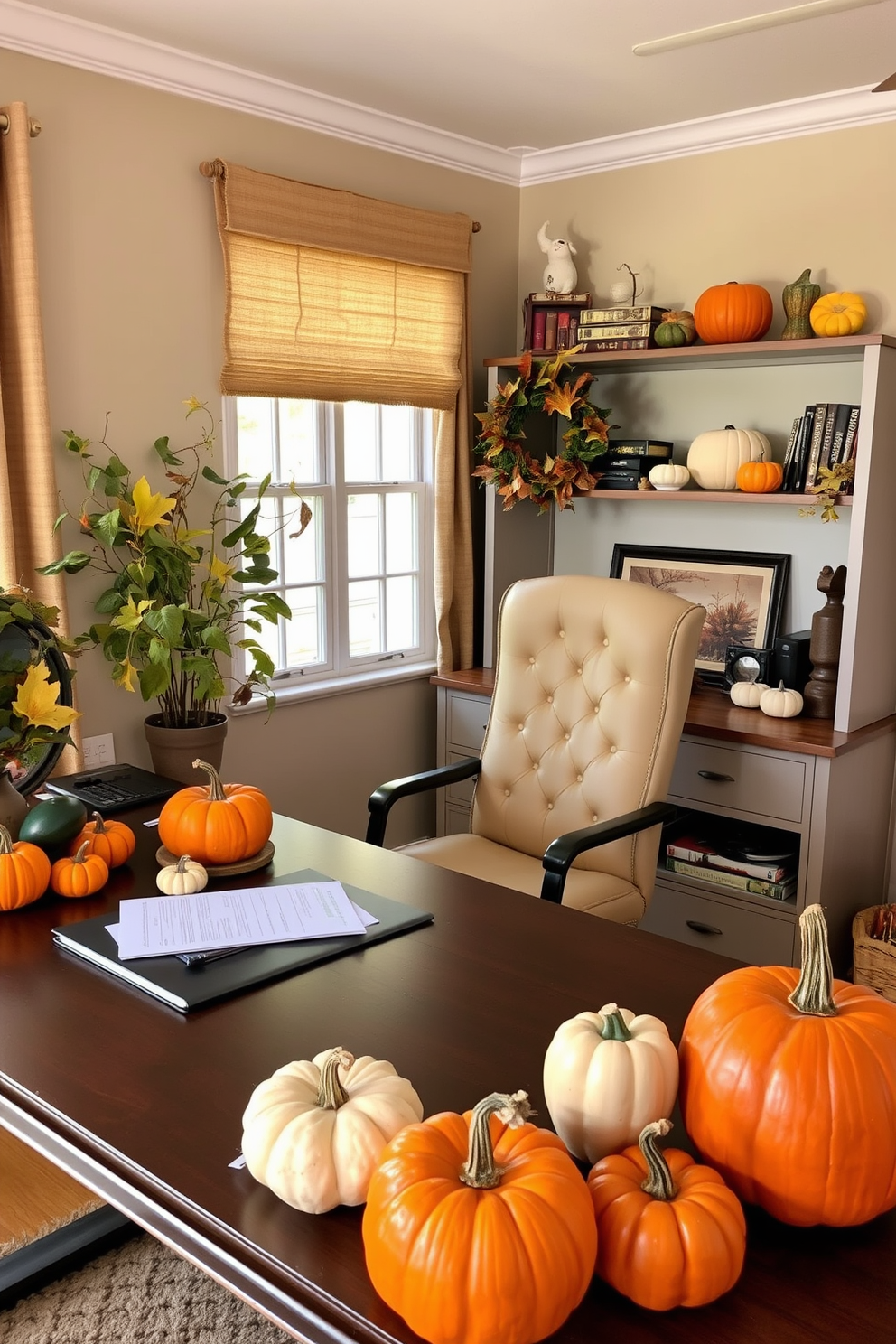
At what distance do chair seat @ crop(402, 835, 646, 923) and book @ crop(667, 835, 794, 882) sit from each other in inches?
26.6

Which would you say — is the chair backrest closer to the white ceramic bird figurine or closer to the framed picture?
Answer: the framed picture

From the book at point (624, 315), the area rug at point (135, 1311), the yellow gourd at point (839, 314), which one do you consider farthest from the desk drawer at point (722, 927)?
the book at point (624, 315)

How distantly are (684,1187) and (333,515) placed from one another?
3.09 metres

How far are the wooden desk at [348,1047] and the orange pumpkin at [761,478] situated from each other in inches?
77.1

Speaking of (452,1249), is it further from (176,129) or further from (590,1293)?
(176,129)

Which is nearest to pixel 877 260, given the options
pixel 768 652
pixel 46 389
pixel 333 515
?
pixel 768 652

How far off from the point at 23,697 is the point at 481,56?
223cm

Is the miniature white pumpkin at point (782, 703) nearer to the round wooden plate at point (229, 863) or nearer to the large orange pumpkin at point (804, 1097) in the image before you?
the round wooden plate at point (229, 863)

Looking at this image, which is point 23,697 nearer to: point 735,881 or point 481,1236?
point 481,1236

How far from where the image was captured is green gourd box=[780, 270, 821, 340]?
3.33 metres

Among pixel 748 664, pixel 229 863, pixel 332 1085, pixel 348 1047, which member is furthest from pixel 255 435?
pixel 332 1085

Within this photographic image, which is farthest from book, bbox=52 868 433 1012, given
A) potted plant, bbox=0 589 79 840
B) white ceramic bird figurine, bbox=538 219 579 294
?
white ceramic bird figurine, bbox=538 219 579 294

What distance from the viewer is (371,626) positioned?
13.2ft

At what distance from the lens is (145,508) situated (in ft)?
9.45
